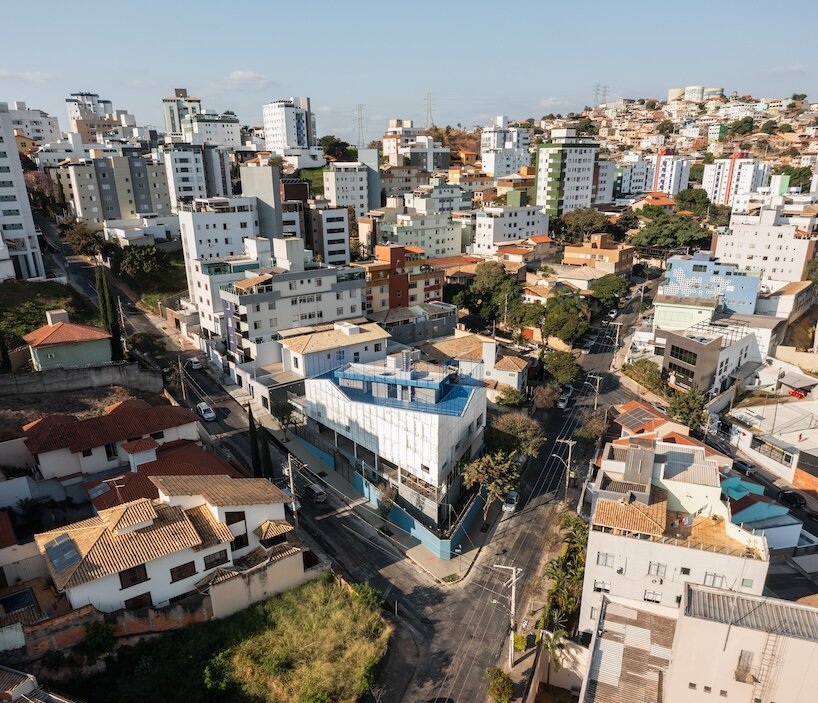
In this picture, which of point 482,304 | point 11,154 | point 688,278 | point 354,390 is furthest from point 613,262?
point 11,154

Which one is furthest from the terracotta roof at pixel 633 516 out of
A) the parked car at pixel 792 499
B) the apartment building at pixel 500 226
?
the apartment building at pixel 500 226

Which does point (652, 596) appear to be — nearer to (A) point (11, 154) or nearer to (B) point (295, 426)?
(B) point (295, 426)

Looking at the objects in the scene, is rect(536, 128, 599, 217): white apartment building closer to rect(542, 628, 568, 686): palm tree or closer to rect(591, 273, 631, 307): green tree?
rect(591, 273, 631, 307): green tree

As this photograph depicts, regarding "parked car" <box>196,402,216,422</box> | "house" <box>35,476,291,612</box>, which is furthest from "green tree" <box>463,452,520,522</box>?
"parked car" <box>196,402,216,422</box>

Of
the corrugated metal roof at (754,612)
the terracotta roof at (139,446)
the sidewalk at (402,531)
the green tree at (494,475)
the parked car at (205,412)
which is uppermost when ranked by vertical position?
the corrugated metal roof at (754,612)

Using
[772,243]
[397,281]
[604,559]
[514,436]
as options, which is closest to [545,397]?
[514,436]

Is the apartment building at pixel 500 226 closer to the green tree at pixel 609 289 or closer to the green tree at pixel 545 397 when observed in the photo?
the green tree at pixel 609 289
